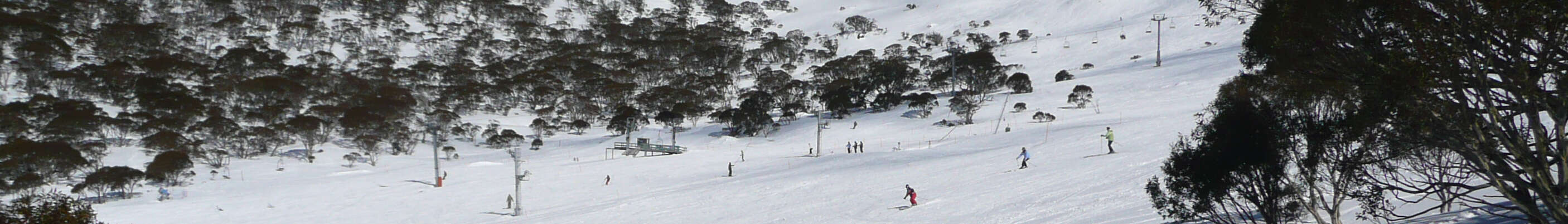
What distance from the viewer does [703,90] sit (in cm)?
9169

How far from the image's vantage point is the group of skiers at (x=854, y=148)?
41.9 m

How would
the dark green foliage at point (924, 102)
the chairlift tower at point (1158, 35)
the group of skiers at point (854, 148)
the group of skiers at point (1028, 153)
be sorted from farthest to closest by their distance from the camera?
1. the chairlift tower at point (1158, 35)
2. the dark green foliage at point (924, 102)
3. the group of skiers at point (854, 148)
4. the group of skiers at point (1028, 153)

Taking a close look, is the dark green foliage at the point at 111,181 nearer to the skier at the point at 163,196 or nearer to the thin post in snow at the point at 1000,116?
the skier at the point at 163,196

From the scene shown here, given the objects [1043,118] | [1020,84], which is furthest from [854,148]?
[1020,84]

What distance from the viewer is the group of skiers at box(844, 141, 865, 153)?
41938mm

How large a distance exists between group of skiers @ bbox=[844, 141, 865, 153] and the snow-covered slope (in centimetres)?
64

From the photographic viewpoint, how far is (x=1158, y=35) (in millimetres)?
87062

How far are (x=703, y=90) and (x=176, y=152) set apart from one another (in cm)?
4992

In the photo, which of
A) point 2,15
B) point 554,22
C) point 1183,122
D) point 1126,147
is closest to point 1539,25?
point 1126,147

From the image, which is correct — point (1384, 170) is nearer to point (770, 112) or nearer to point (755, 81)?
point (770, 112)

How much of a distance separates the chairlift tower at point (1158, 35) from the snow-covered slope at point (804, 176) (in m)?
0.93

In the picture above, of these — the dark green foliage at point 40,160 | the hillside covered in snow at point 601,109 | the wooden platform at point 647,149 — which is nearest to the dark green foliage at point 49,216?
the hillside covered in snow at point 601,109

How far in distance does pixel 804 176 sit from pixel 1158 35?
64.5 meters

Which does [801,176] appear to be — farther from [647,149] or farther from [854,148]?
[647,149]
